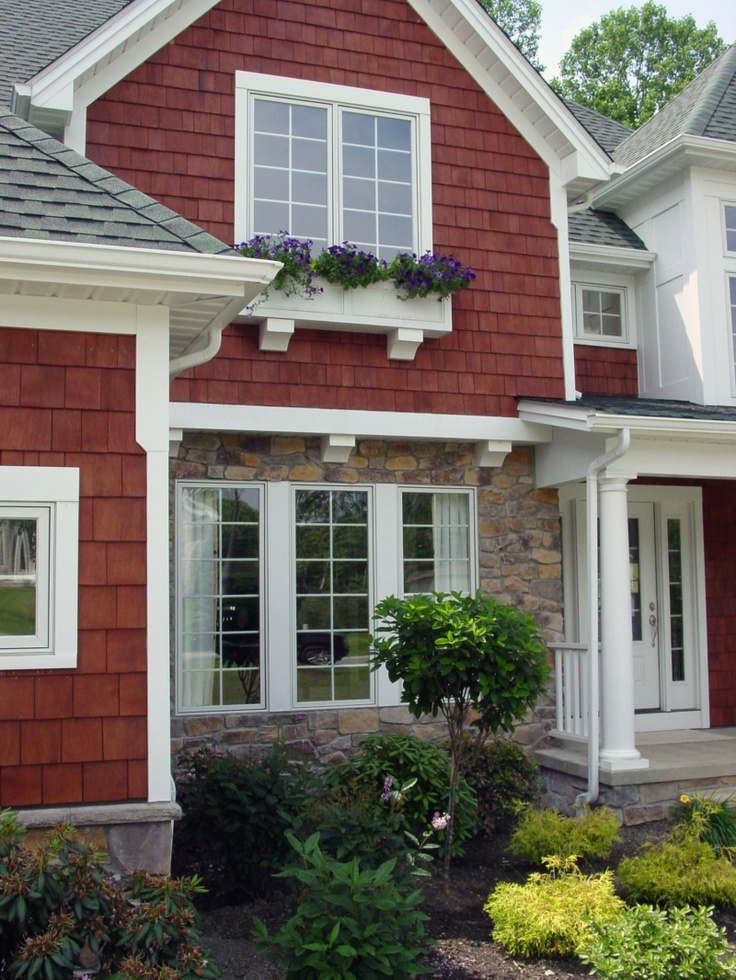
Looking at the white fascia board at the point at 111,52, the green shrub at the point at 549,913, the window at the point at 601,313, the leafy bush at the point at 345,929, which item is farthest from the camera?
the window at the point at 601,313

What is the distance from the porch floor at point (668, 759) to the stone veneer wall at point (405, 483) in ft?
1.14

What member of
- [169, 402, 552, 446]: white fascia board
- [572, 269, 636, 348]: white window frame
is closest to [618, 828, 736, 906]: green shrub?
[169, 402, 552, 446]: white fascia board

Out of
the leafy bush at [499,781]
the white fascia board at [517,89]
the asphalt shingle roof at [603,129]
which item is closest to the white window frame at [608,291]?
the white fascia board at [517,89]

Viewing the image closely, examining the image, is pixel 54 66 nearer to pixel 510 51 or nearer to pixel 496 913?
pixel 510 51

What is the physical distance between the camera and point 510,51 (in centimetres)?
839

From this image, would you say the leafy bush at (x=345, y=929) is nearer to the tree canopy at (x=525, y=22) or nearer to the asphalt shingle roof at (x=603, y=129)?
the asphalt shingle roof at (x=603, y=129)

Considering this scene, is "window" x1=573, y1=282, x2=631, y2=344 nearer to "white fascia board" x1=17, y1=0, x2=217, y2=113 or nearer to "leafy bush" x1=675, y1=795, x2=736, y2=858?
"white fascia board" x1=17, y1=0, x2=217, y2=113

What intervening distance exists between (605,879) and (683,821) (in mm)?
1792

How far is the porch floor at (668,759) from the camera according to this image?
7.38 metres

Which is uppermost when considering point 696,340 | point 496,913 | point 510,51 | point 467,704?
point 510,51

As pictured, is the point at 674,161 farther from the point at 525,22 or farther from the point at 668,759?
the point at 525,22

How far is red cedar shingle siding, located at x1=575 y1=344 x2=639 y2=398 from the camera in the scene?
32.0 feet

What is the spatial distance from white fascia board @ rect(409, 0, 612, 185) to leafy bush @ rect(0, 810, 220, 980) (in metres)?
6.88

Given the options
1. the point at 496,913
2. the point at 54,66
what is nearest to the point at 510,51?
the point at 54,66
